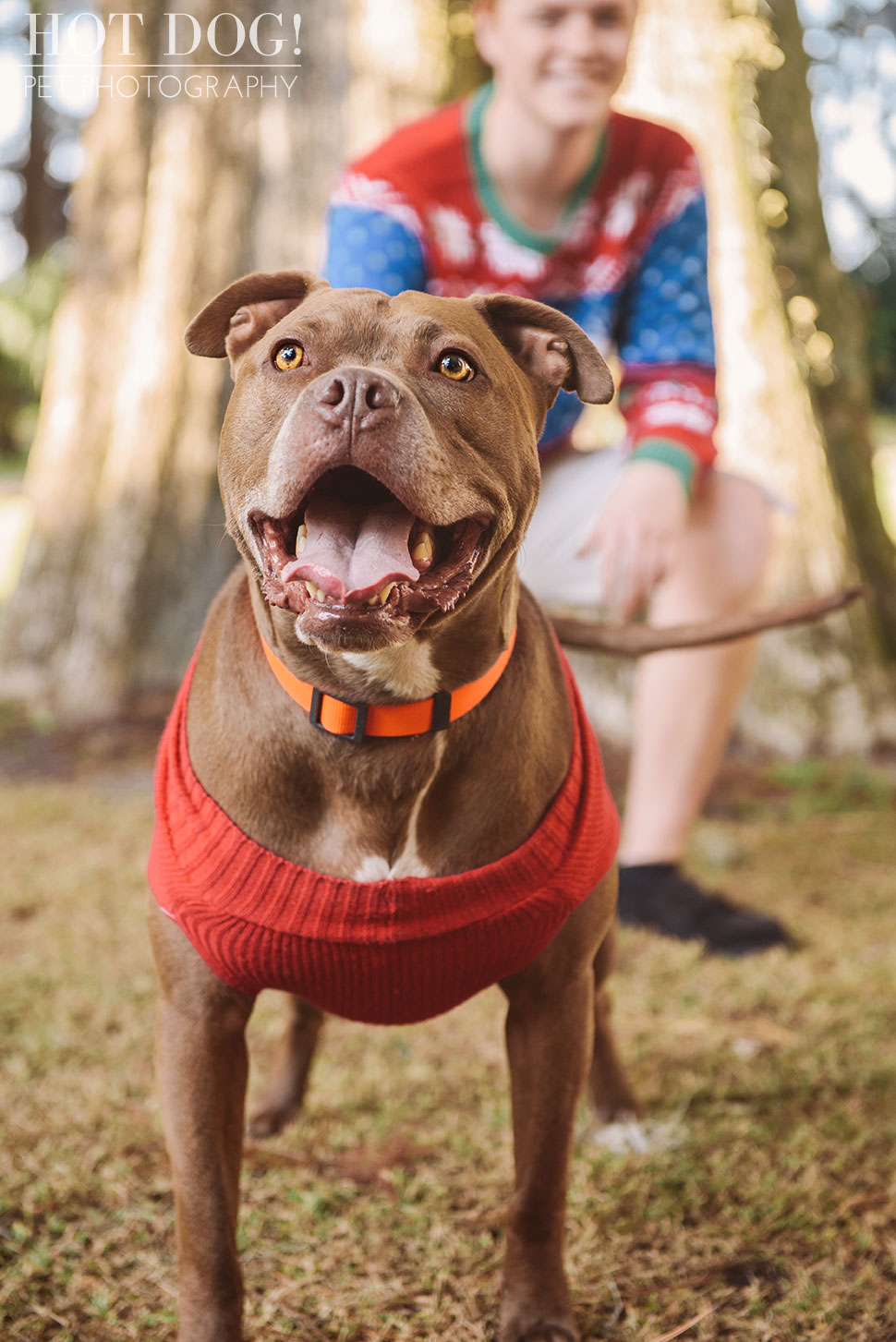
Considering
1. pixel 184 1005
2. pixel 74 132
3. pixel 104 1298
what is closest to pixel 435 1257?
pixel 104 1298

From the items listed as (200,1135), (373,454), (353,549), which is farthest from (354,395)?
(200,1135)

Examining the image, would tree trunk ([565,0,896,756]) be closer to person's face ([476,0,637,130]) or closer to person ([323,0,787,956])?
person ([323,0,787,956])

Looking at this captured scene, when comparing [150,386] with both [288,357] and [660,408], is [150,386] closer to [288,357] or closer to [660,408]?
[660,408]

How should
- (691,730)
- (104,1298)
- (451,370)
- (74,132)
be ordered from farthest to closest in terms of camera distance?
(74,132)
(691,730)
(104,1298)
(451,370)

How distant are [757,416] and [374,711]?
394cm

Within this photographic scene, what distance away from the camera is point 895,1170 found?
7.91 feet

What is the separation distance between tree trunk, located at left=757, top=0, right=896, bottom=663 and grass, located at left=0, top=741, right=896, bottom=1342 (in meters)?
2.90

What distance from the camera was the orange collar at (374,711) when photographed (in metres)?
1.75

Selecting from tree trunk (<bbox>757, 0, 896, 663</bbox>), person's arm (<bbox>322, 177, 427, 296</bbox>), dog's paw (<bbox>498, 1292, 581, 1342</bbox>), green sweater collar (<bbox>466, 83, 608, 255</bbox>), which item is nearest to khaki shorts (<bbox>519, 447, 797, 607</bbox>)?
green sweater collar (<bbox>466, 83, 608, 255</bbox>)

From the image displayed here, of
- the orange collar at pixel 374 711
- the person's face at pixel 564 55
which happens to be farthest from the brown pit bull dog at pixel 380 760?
the person's face at pixel 564 55

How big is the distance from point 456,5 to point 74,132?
1830cm

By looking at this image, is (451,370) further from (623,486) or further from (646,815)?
(646,815)

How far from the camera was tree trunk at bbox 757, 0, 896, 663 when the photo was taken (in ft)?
18.3

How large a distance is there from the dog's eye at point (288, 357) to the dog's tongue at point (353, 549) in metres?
0.19
